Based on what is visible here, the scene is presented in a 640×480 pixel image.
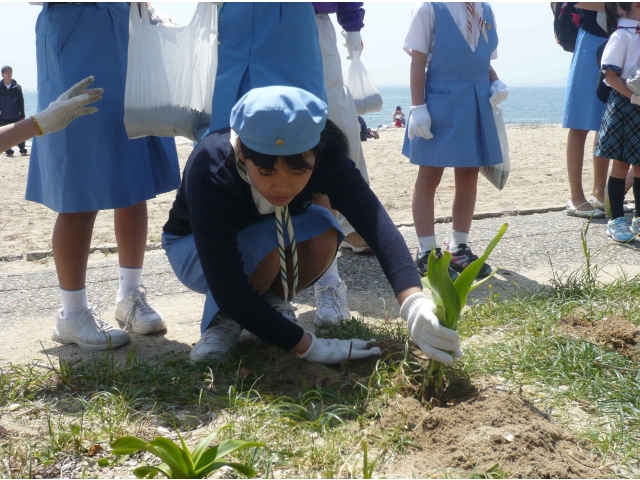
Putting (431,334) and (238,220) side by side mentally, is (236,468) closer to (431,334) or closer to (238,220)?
(431,334)

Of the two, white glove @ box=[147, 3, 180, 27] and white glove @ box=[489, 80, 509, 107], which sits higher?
white glove @ box=[147, 3, 180, 27]

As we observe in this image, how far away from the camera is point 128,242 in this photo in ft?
9.70

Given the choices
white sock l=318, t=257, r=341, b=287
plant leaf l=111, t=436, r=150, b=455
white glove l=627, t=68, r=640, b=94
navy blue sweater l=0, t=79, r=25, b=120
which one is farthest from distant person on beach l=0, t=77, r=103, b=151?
navy blue sweater l=0, t=79, r=25, b=120

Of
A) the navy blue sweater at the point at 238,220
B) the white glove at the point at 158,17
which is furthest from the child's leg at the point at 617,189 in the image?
the white glove at the point at 158,17

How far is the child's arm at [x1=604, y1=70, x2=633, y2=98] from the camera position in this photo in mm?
4199

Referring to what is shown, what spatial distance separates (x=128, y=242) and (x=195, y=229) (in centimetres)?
83

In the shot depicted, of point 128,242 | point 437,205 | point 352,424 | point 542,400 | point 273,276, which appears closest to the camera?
point 352,424

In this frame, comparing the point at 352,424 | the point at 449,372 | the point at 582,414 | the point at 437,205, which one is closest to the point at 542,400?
the point at 582,414

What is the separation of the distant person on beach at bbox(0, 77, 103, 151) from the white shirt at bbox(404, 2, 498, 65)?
185 cm

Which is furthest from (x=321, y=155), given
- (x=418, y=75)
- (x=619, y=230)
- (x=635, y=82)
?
(x=619, y=230)

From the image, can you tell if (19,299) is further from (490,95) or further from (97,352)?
(490,95)

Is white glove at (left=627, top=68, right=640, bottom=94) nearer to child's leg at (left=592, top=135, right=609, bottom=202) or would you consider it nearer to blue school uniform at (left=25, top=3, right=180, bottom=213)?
child's leg at (left=592, top=135, right=609, bottom=202)

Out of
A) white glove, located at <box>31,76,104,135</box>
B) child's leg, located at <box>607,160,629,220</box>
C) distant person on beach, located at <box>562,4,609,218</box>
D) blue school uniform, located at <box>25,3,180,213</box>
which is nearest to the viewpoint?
white glove, located at <box>31,76,104,135</box>

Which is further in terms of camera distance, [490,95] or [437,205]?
[437,205]
